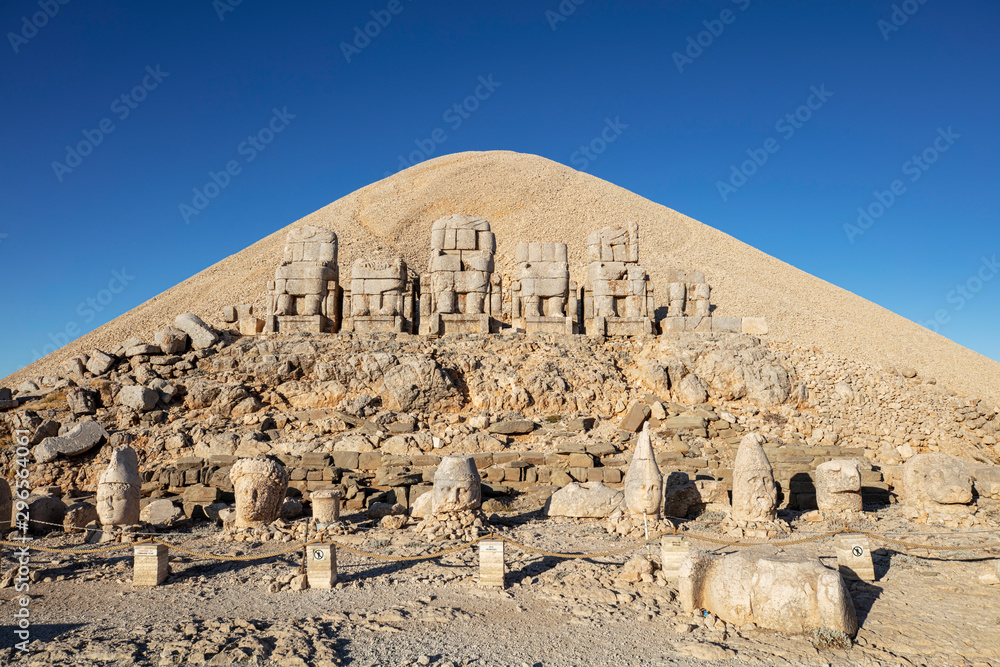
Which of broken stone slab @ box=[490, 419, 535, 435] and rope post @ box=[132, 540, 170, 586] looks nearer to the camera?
rope post @ box=[132, 540, 170, 586]

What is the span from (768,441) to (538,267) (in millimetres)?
7659

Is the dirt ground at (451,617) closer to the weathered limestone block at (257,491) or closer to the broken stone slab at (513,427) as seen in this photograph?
the weathered limestone block at (257,491)

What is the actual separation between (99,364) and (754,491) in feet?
48.7

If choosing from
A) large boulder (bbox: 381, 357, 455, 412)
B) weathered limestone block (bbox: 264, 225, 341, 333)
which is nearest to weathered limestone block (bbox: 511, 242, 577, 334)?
large boulder (bbox: 381, 357, 455, 412)

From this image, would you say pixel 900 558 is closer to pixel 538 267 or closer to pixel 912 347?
pixel 538 267

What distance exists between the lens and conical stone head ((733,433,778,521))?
944cm

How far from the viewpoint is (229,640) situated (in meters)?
5.31

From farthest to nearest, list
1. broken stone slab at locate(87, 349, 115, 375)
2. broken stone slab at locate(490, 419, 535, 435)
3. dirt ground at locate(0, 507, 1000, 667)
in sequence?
broken stone slab at locate(87, 349, 115, 375) < broken stone slab at locate(490, 419, 535, 435) < dirt ground at locate(0, 507, 1000, 667)

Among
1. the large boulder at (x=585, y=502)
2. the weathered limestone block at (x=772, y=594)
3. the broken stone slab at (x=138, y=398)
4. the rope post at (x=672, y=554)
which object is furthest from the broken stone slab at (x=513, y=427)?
the broken stone slab at (x=138, y=398)

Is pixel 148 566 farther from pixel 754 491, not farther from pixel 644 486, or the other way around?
pixel 754 491

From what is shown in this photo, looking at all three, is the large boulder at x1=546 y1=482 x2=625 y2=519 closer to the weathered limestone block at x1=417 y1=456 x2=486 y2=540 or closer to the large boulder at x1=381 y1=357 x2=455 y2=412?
the weathered limestone block at x1=417 y1=456 x2=486 y2=540

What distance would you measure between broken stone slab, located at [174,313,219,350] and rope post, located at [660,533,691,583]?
43.5ft

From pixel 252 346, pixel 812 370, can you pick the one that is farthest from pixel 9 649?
pixel 812 370

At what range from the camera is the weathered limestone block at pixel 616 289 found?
17094mm
